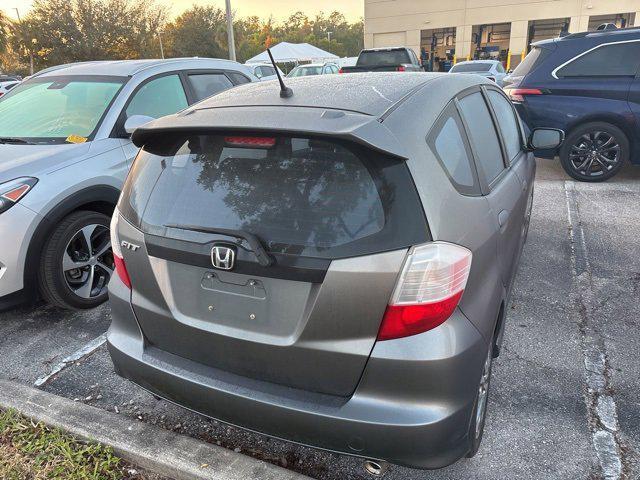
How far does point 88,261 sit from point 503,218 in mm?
3024

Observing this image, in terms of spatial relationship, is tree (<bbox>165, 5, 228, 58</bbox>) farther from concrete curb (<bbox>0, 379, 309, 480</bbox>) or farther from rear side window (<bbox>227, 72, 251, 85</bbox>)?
concrete curb (<bbox>0, 379, 309, 480</bbox>)

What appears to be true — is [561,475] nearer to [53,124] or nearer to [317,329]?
[317,329]

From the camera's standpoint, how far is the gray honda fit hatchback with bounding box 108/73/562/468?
1.66 meters

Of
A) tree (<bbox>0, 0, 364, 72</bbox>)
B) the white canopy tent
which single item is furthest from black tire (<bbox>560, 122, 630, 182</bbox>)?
tree (<bbox>0, 0, 364, 72</bbox>)

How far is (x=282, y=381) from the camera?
1.85 metres

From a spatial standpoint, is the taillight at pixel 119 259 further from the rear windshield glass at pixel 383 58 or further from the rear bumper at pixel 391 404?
the rear windshield glass at pixel 383 58

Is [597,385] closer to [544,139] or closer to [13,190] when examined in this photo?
[544,139]

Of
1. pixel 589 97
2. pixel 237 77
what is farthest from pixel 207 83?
pixel 589 97

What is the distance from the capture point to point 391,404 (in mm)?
1715

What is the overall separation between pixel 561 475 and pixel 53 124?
14.0 ft

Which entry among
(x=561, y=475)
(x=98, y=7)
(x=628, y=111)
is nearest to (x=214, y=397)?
(x=561, y=475)

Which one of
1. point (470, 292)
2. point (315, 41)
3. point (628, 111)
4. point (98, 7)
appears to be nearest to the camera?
point (470, 292)

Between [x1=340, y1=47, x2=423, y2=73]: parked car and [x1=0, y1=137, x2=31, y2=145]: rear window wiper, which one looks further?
[x1=340, y1=47, x2=423, y2=73]: parked car

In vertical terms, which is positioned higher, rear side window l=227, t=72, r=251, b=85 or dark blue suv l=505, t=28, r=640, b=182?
rear side window l=227, t=72, r=251, b=85
